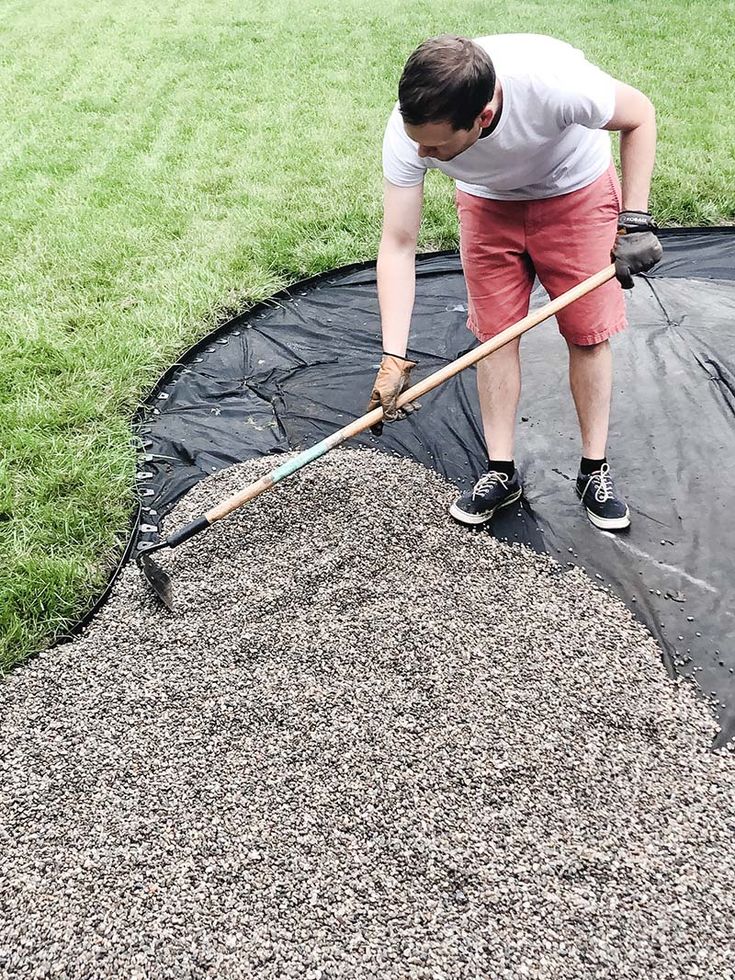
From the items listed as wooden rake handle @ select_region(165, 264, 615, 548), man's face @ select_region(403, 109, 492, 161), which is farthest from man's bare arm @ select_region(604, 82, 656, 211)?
man's face @ select_region(403, 109, 492, 161)

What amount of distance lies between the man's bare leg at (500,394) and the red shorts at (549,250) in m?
0.11

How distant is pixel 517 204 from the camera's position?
2270mm

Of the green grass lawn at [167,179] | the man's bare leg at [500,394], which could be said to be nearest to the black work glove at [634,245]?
the man's bare leg at [500,394]

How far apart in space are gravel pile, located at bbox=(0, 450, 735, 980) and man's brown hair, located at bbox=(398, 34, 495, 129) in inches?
50.6

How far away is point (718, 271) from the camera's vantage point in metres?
3.70

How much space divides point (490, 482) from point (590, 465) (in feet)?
1.13

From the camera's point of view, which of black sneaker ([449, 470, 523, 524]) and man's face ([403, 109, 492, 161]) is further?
black sneaker ([449, 470, 523, 524])

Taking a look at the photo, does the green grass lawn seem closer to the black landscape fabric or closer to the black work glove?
the black landscape fabric

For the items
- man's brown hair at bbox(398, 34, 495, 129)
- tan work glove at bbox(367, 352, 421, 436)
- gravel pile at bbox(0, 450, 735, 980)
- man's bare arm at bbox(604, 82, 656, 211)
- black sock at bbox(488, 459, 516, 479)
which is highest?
man's brown hair at bbox(398, 34, 495, 129)

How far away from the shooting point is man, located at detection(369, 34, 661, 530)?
6.02ft

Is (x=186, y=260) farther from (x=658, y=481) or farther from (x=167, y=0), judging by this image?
(x=167, y=0)

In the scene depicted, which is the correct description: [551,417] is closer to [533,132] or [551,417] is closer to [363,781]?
[533,132]

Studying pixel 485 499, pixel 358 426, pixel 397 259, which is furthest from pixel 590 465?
pixel 397 259

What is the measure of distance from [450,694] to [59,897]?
1.05 meters
